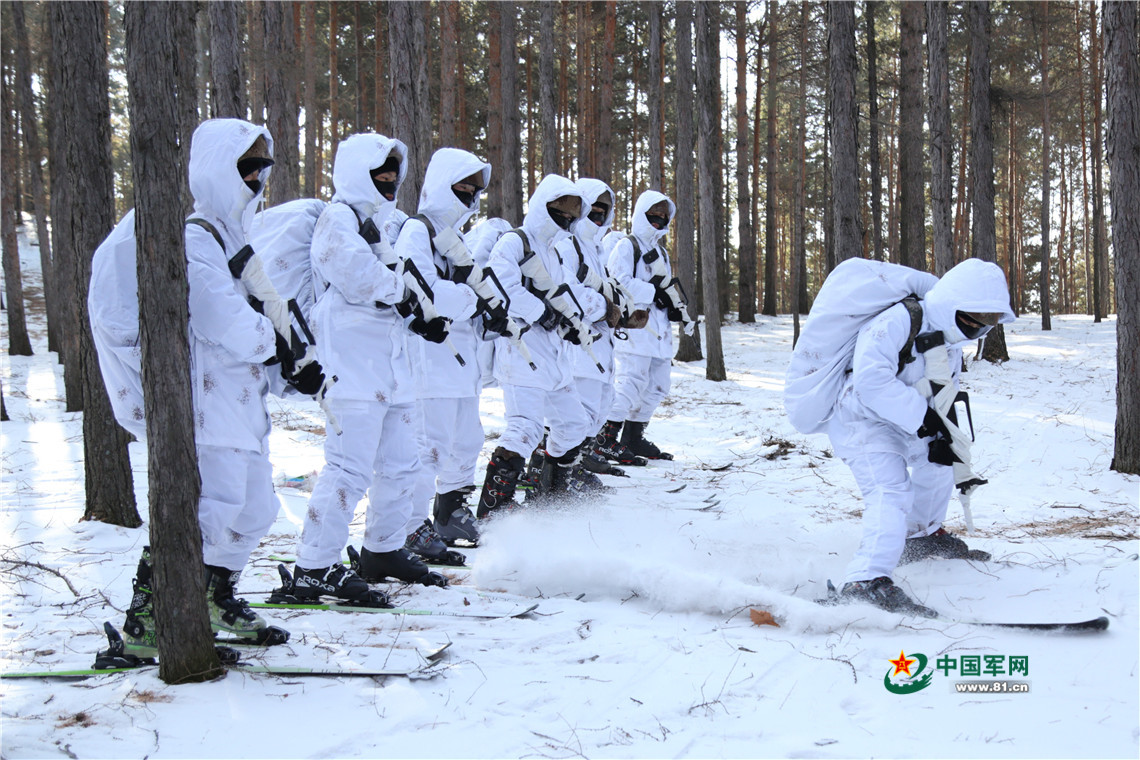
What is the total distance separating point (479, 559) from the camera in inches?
190

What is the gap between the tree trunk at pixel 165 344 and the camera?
2969 mm

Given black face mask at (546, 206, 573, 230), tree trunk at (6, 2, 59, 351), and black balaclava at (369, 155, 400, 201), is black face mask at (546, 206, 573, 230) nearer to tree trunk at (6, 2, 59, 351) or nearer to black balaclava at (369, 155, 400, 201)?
black balaclava at (369, 155, 400, 201)

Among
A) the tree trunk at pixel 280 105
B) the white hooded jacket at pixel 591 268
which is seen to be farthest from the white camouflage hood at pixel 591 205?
the tree trunk at pixel 280 105

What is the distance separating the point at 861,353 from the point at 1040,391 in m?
8.68

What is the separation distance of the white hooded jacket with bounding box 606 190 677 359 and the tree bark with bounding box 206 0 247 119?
391 cm

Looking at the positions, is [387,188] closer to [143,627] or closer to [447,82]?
[143,627]

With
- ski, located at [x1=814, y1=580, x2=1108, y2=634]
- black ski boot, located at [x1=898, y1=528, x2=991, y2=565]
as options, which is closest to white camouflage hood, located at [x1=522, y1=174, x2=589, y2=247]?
black ski boot, located at [x1=898, y1=528, x2=991, y2=565]

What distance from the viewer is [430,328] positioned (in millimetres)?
4891

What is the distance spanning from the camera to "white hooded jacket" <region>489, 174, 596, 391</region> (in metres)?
6.22

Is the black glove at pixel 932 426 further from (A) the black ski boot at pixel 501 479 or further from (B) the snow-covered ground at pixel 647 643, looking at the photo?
(A) the black ski boot at pixel 501 479

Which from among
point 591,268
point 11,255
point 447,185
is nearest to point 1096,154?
point 591,268

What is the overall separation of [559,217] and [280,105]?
20.9 ft

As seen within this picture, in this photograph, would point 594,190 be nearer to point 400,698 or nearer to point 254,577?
point 254,577

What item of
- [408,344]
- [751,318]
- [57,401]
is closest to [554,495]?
[408,344]
